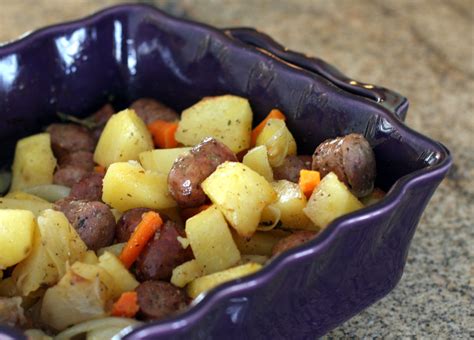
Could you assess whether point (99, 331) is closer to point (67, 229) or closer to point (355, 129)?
point (67, 229)

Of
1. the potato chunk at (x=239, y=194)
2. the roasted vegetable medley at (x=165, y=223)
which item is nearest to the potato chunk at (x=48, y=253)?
the roasted vegetable medley at (x=165, y=223)

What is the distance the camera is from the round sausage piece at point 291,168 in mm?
1454

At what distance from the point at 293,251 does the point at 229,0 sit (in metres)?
1.85

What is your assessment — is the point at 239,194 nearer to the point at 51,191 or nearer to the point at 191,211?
the point at 191,211

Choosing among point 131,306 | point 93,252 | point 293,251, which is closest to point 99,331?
point 131,306

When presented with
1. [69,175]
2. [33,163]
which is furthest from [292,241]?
[33,163]

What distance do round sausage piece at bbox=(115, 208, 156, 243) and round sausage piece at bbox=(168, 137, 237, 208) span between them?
6 cm

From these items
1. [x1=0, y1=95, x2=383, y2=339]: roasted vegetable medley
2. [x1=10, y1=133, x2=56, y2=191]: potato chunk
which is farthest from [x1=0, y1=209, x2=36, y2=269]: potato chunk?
[x1=10, y1=133, x2=56, y2=191]: potato chunk

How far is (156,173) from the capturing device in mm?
1434

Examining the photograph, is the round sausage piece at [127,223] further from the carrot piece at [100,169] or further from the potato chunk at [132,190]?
the carrot piece at [100,169]

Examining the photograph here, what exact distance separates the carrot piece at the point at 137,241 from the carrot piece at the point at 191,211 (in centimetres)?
9

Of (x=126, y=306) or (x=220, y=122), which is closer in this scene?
(x=126, y=306)

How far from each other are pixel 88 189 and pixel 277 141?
0.34 m

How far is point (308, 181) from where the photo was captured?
136 cm
